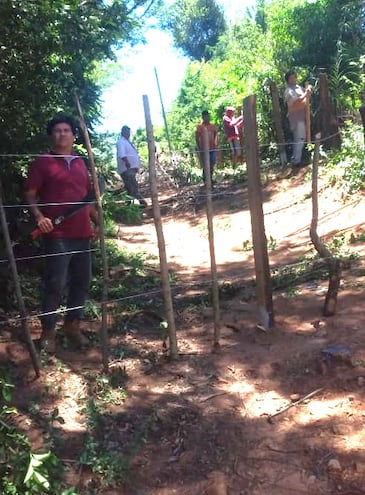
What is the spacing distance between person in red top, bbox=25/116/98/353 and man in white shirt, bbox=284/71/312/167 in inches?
246

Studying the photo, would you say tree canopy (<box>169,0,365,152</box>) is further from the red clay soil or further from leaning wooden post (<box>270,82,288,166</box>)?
the red clay soil

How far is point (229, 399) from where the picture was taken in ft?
11.1

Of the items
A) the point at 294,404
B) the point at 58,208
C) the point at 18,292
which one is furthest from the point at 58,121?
the point at 294,404

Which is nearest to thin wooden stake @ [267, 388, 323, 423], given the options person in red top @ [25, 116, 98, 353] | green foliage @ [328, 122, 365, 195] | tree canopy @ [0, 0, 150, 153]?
person in red top @ [25, 116, 98, 353]

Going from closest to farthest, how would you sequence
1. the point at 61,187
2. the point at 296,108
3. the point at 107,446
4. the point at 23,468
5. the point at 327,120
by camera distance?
the point at 23,468 → the point at 107,446 → the point at 61,187 → the point at 327,120 → the point at 296,108

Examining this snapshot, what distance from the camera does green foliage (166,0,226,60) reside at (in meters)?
34.5

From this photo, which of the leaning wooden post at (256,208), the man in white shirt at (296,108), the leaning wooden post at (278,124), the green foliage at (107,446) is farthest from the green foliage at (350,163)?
the green foliage at (107,446)

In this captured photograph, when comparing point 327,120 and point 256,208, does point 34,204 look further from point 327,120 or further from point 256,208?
point 327,120

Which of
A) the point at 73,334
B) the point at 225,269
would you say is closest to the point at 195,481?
the point at 73,334

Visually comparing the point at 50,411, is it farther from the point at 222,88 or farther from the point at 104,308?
the point at 222,88

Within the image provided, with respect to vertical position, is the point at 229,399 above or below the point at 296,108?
below

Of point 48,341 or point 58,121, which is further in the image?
point 48,341

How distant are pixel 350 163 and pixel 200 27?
99.6ft

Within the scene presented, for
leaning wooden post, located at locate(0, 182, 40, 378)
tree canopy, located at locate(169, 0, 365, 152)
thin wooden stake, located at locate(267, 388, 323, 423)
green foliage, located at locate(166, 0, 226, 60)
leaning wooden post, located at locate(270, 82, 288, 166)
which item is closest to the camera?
thin wooden stake, located at locate(267, 388, 323, 423)
